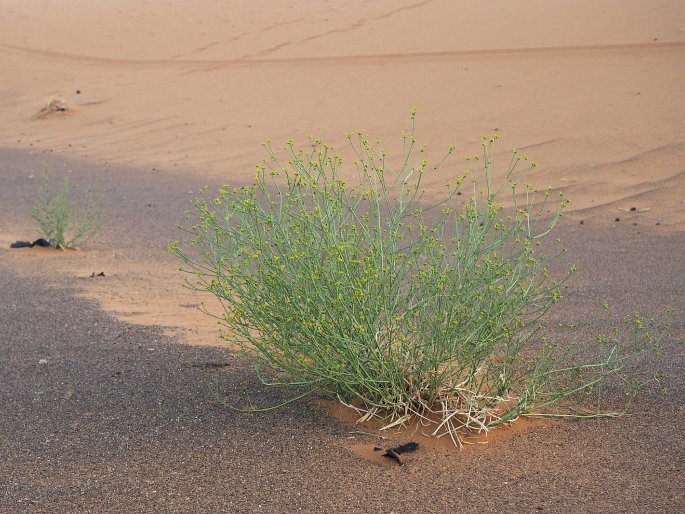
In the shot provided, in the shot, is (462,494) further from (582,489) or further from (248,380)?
(248,380)

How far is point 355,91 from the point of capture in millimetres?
15711

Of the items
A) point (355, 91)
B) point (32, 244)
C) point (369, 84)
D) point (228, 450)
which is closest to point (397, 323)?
point (228, 450)

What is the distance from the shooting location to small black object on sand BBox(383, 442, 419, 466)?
3428mm

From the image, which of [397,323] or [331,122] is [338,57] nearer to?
[331,122]

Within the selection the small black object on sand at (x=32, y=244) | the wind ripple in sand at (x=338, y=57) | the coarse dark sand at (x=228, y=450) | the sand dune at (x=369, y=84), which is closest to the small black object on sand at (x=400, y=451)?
the coarse dark sand at (x=228, y=450)

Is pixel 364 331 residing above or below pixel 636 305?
above

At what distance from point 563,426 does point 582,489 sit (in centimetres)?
55

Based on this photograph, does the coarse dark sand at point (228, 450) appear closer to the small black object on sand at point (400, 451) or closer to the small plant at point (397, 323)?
the small black object on sand at point (400, 451)

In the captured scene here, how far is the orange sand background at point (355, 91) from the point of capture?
9859 mm

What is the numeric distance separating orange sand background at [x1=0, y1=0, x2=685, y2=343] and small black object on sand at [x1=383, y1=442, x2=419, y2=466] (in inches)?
71.5

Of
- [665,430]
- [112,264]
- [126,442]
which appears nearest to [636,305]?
[665,430]

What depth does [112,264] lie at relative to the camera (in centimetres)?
718

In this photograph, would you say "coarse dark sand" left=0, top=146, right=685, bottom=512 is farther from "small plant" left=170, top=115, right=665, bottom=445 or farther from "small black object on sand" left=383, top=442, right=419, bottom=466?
"small plant" left=170, top=115, right=665, bottom=445

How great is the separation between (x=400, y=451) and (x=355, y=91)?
1272 centimetres
